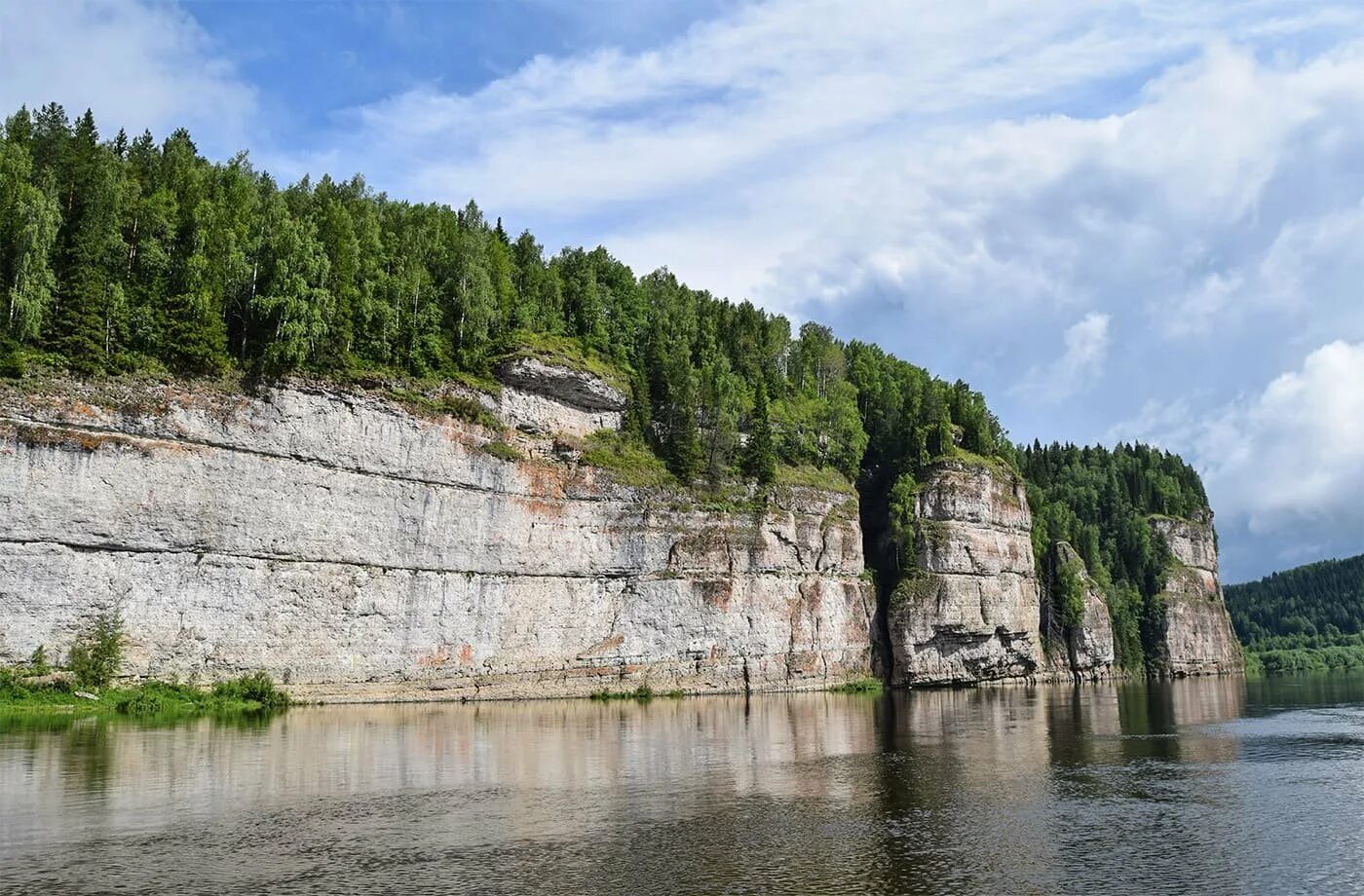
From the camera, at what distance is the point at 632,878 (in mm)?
20359

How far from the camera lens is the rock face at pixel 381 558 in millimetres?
56062

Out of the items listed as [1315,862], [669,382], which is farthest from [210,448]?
[1315,862]

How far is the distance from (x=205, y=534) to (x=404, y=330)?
2236cm

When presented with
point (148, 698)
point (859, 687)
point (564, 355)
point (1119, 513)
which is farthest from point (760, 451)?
point (1119, 513)

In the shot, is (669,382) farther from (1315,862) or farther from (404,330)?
(1315,862)

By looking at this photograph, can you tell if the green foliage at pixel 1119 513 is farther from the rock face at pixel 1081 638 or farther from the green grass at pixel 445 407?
the green grass at pixel 445 407

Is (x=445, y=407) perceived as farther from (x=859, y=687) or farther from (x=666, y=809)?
(x=666, y=809)

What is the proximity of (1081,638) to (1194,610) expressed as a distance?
131 feet

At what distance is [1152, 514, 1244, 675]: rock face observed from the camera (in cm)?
14550

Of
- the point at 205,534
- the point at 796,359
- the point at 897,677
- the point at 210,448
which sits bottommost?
the point at 897,677

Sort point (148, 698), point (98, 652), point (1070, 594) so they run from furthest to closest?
point (1070, 594) < point (98, 652) < point (148, 698)

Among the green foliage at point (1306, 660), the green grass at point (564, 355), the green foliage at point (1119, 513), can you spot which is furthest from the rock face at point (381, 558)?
the green foliage at point (1306, 660)

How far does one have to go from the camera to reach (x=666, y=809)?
2789 centimetres

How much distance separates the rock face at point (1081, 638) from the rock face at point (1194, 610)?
82.5 feet
